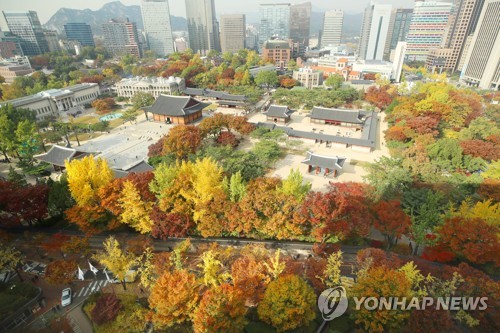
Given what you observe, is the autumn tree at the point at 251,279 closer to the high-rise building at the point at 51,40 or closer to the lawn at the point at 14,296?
the lawn at the point at 14,296

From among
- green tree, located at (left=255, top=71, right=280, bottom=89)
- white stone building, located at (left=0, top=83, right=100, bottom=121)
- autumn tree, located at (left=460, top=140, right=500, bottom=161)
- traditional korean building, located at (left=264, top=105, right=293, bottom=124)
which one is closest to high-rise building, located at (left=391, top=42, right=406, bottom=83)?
green tree, located at (left=255, top=71, right=280, bottom=89)

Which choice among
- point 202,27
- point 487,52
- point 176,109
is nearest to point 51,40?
point 202,27

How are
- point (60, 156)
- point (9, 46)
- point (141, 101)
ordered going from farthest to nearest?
1. point (9, 46)
2. point (141, 101)
3. point (60, 156)

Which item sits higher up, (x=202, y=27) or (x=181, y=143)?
(x=202, y=27)

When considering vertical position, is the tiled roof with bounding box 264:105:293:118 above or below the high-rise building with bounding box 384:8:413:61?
below

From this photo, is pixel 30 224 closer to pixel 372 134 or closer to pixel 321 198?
pixel 321 198

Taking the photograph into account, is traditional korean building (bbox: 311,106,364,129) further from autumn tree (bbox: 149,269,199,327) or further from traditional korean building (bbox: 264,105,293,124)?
autumn tree (bbox: 149,269,199,327)

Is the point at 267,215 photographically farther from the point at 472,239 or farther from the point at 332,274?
the point at 472,239
